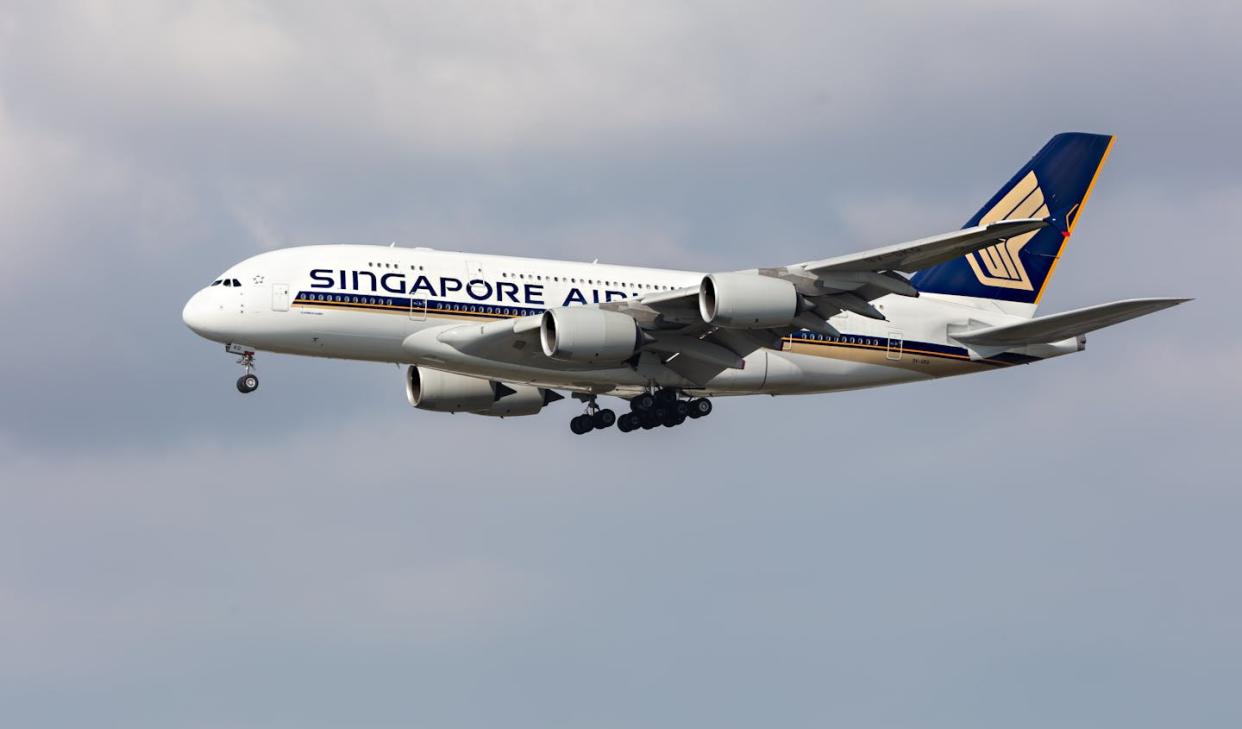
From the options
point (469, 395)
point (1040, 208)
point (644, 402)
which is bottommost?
point (644, 402)

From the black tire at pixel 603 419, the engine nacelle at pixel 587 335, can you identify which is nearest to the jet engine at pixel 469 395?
the black tire at pixel 603 419

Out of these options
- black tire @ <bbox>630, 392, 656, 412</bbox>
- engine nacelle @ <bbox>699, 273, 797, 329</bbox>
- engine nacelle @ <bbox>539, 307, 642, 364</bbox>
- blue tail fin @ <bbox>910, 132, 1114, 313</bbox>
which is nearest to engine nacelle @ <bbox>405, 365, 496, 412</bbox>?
black tire @ <bbox>630, 392, 656, 412</bbox>

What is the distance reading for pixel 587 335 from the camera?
52.5 metres

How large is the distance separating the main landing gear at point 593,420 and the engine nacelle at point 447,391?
9.93 feet

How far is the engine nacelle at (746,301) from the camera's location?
51656 millimetres

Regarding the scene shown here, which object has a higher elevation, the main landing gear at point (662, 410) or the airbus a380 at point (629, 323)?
the airbus a380 at point (629, 323)

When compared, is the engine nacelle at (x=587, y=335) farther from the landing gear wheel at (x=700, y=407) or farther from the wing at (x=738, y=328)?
the landing gear wheel at (x=700, y=407)

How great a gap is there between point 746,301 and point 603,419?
1005 cm

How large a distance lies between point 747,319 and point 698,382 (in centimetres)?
576

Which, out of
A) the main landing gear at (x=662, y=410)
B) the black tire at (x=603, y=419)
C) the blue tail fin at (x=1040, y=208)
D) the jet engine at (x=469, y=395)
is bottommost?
the main landing gear at (x=662, y=410)

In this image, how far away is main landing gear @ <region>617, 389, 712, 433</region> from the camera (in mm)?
57469

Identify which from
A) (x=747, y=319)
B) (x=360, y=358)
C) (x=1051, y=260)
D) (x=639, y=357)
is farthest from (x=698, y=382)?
(x=1051, y=260)

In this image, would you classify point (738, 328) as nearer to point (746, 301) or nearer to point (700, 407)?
point (746, 301)

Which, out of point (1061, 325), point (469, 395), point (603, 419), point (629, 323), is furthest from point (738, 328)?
point (469, 395)
